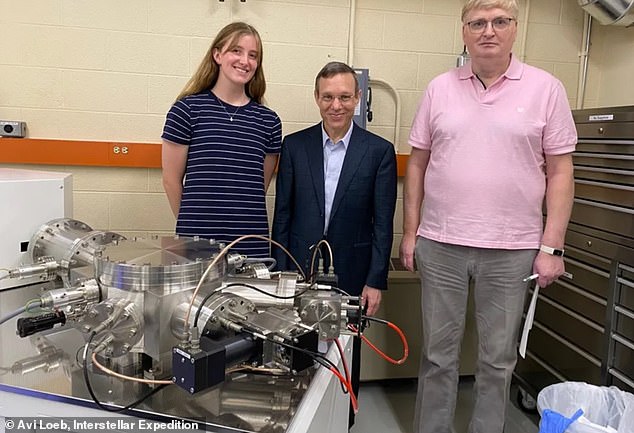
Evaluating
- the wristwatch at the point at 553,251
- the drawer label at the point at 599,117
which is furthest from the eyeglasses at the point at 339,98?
the drawer label at the point at 599,117

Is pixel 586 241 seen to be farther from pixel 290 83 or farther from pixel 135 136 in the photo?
pixel 135 136

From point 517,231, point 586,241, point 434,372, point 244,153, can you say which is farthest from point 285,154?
point 586,241

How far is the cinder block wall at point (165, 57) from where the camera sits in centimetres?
231

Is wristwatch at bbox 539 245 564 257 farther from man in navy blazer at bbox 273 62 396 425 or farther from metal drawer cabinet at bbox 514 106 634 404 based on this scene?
man in navy blazer at bbox 273 62 396 425

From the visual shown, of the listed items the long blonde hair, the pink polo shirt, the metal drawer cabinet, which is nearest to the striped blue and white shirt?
the long blonde hair

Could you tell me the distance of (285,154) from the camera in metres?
1.79

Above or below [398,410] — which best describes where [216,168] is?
above

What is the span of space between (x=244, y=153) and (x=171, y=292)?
Result: 936 millimetres

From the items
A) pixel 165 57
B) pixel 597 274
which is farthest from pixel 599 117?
pixel 165 57

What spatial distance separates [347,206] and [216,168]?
17.6 inches

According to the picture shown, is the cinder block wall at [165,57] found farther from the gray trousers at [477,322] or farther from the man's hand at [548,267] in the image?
the man's hand at [548,267]

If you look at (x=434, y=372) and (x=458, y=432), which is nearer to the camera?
(x=434, y=372)

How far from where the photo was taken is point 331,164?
1.78 m

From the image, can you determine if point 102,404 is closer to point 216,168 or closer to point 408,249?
point 216,168
